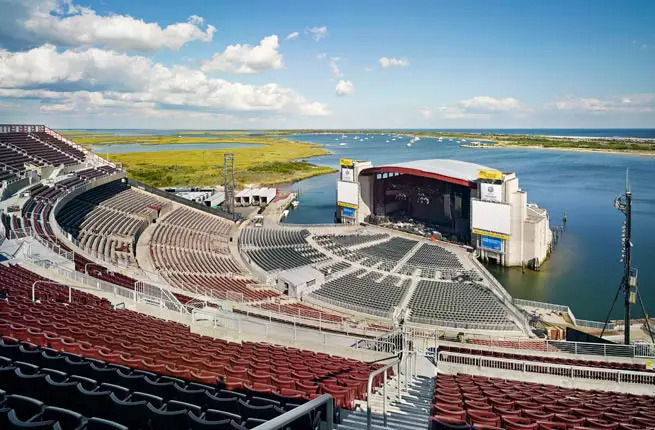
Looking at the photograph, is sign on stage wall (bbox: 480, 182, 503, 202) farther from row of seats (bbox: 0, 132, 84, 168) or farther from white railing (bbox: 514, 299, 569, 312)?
row of seats (bbox: 0, 132, 84, 168)

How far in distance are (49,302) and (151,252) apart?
67.3ft

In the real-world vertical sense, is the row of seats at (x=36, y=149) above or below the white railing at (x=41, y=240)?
above

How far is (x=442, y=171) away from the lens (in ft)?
170

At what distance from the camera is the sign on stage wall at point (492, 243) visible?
45844mm

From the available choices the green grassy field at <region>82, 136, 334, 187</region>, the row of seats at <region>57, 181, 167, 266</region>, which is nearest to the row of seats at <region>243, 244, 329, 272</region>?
the row of seats at <region>57, 181, 167, 266</region>

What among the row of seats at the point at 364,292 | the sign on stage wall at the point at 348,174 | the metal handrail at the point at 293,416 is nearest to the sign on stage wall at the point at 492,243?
the row of seats at the point at 364,292

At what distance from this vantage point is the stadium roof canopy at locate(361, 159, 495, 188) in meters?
49.7

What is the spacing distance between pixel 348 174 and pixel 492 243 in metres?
20.8

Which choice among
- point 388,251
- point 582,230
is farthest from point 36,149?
point 582,230

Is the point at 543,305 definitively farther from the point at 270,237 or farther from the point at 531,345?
the point at 270,237

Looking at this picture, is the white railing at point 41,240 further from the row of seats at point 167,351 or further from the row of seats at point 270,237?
the row of seats at point 270,237

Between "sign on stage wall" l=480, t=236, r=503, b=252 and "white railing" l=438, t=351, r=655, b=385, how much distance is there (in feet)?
108

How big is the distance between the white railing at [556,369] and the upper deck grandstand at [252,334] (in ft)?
0.16

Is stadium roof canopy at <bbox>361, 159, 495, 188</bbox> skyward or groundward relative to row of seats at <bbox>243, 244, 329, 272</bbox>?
skyward
